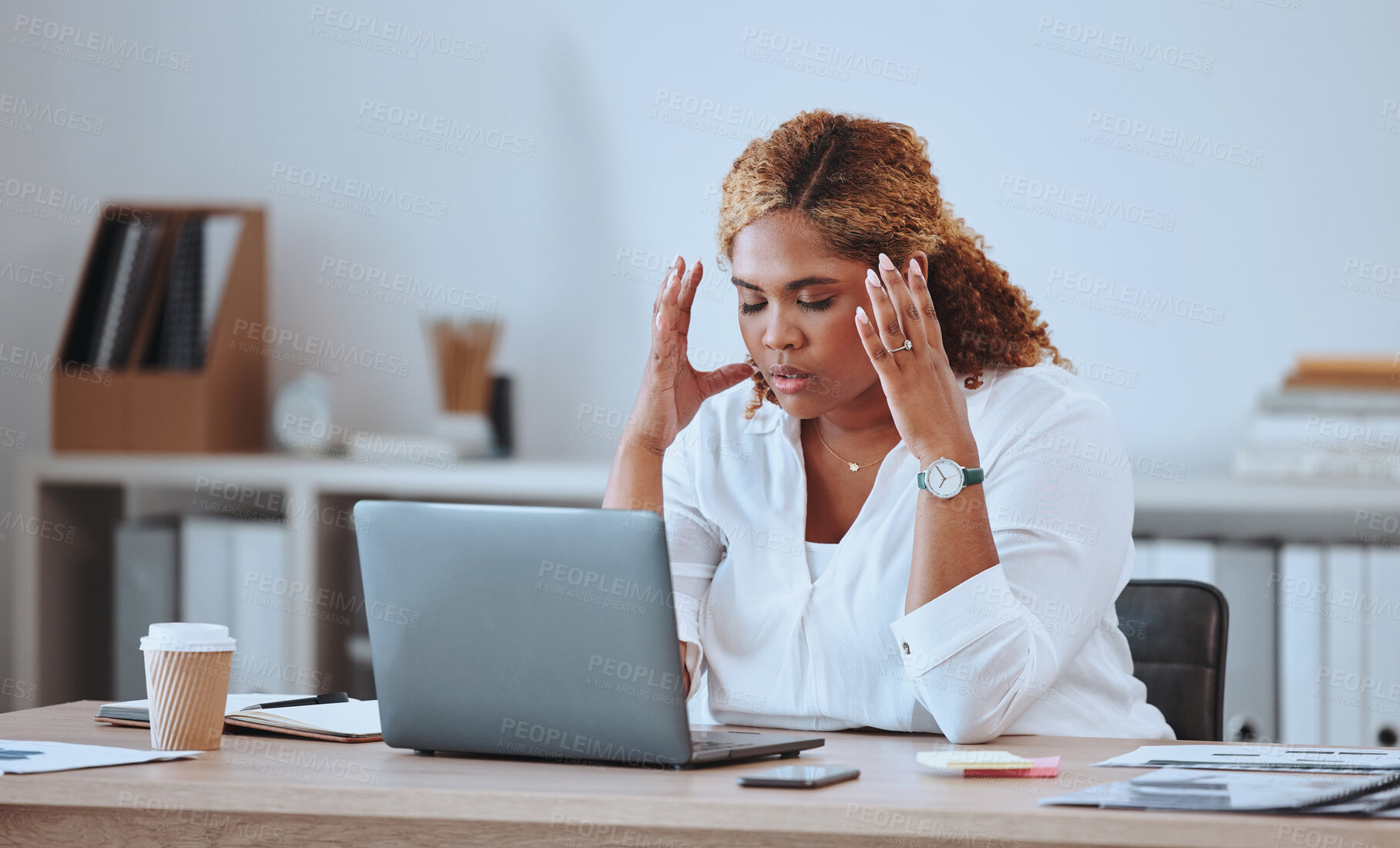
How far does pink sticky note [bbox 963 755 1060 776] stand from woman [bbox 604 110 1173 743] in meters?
0.19

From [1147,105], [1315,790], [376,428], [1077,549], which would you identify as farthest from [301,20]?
[1315,790]

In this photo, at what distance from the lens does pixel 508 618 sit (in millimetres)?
1126

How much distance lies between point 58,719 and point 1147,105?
207cm

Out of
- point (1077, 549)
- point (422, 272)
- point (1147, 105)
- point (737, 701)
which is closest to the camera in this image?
point (1077, 549)

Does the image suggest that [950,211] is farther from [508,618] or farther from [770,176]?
[508,618]

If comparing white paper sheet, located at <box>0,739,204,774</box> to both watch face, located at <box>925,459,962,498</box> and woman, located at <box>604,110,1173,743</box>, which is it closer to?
woman, located at <box>604,110,1173,743</box>

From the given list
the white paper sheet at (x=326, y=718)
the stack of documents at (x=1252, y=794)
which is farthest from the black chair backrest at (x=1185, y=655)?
the white paper sheet at (x=326, y=718)

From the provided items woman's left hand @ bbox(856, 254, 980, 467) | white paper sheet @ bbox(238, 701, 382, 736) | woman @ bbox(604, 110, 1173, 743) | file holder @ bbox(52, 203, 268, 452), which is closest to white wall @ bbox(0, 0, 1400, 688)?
file holder @ bbox(52, 203, 268, 452)

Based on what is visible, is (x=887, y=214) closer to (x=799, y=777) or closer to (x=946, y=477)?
(x=946, y=477)

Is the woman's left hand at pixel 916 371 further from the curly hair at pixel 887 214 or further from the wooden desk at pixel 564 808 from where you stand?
the wooden desk at pixel 564 808

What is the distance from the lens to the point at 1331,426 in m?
2.40

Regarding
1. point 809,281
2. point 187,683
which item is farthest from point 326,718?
point 809,281

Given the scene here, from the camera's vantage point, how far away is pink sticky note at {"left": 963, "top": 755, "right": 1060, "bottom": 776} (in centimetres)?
108

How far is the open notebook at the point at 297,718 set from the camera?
1281mm
